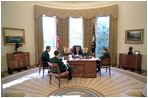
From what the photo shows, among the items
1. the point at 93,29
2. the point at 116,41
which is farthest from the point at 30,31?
the point at 116,41

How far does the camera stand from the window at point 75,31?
25.5ft

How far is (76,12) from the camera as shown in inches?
300

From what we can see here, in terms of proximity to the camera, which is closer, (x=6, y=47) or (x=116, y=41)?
(x=6, y=47)

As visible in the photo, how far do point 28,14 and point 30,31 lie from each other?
0.74 meters

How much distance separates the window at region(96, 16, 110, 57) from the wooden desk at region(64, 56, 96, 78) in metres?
2.38

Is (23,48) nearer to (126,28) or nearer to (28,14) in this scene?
(28,14)

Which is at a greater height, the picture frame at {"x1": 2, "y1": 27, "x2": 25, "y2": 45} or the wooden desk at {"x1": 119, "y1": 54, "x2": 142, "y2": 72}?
the picture frame at {"x1": 2, "y1": 27, "x2": 25, "y2": 45}

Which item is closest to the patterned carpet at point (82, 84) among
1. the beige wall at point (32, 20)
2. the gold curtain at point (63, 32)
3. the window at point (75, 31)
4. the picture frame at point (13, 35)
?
the beige wall at point (32, 20)

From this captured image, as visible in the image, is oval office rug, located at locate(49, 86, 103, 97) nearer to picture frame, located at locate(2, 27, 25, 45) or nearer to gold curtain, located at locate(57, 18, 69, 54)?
picture frame, located at locate(2, 27, 25, 45)

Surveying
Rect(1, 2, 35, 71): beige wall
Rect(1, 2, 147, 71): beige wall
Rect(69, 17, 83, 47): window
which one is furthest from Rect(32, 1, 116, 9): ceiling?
Rect(1, 2, 35, 71): beige wall

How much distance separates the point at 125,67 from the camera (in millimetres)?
6453

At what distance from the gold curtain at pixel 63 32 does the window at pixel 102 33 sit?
4.91 feet

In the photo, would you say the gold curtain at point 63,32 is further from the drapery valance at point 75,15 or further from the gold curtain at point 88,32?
the gold curtain at point 88,32

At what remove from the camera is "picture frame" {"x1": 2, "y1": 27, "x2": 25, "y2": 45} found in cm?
620
